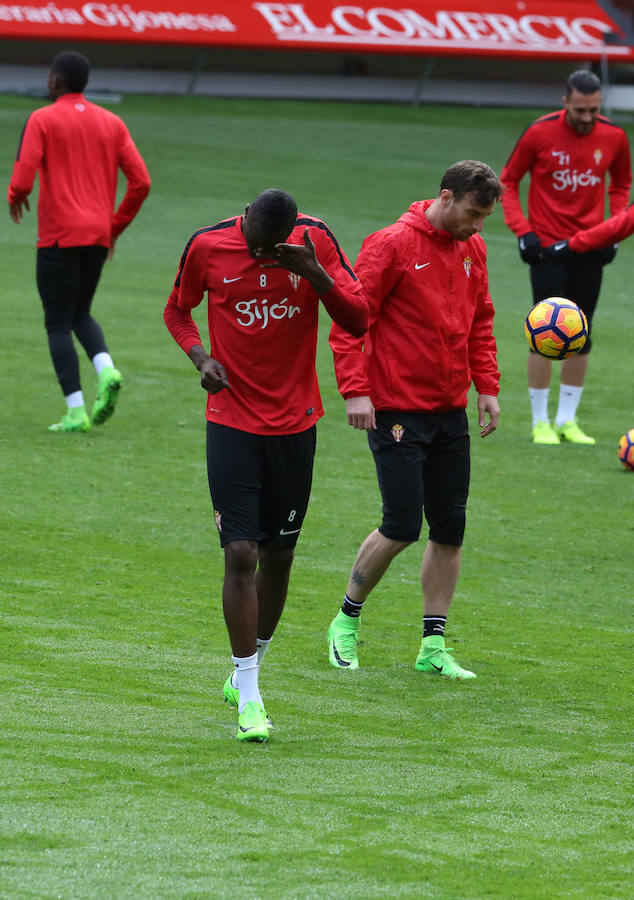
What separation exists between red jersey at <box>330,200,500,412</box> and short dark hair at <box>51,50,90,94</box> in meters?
4.88

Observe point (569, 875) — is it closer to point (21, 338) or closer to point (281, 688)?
point (281, 688)

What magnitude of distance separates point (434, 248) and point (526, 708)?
6.45ft

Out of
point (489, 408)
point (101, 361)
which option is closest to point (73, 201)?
point (101, 361)

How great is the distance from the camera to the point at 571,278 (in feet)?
36.1

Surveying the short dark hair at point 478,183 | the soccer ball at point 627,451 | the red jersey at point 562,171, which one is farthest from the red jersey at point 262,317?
the red jersey at point 562,171

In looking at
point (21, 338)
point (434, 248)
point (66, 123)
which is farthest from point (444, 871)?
point (21, 338)

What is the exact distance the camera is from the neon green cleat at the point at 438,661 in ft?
21.2

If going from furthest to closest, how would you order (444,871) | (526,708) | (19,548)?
(19,548) → (526,708) → (444,871)

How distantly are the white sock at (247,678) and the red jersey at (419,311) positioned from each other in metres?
1.38

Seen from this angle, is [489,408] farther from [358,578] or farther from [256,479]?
[256,479]

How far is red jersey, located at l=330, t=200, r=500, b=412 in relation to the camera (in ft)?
20.7

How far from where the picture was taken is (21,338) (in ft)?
46.2

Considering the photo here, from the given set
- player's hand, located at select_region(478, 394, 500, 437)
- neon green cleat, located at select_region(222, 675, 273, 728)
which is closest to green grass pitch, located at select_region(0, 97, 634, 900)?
neon green cleat, located at select_region(222, 675, 273, 728)

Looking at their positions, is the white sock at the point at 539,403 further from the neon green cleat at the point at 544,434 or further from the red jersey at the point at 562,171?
the red jersey at the point at 562,171
